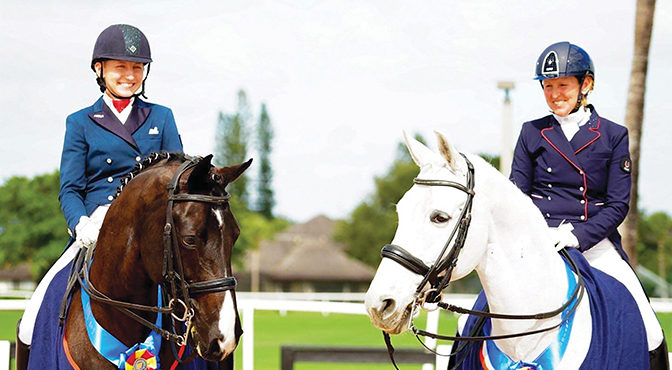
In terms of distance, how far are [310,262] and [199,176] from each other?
3320 inches

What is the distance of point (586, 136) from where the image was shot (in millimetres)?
5246

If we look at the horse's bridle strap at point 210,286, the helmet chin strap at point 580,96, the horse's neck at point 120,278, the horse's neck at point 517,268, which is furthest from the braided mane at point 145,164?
the helmet chin strap at point 580,96

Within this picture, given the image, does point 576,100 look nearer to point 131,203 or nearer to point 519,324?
point 519,324

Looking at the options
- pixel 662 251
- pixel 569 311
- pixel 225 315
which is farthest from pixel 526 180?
pixel 662 251

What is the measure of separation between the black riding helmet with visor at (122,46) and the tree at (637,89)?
9.95 m

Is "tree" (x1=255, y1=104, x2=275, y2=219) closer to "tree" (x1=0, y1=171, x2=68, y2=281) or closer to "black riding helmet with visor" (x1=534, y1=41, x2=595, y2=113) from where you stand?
"tree" (x1=0, y1=171, x2=68, y2=281)

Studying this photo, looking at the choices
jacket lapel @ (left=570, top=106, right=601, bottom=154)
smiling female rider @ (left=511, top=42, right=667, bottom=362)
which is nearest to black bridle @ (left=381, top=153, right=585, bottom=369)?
smiling female rider @ (left=511, top=42, right=667, bottom=362)

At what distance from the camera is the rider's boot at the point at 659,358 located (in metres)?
4.83

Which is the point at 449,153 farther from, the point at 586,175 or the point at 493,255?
the point at 586,175

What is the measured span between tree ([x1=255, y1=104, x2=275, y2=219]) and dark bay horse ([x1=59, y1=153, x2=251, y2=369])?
82.4m

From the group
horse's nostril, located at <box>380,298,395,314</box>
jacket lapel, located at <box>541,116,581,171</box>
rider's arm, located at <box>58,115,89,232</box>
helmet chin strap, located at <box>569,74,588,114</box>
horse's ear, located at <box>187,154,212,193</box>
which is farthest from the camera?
helmet chin strap, located at <box>569,74,588,114</box>

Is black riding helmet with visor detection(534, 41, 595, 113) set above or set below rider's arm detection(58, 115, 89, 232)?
above

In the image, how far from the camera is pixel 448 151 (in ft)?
13.9

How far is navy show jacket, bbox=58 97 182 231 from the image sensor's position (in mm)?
5184
